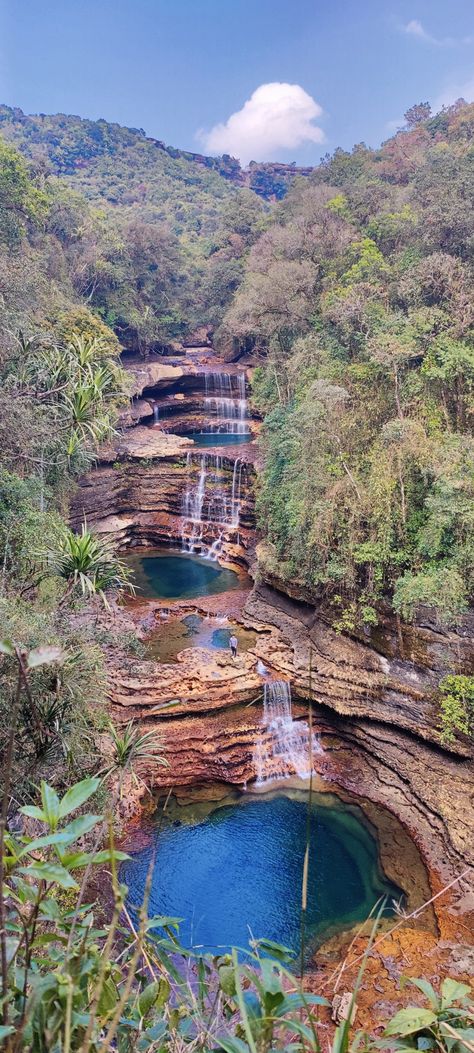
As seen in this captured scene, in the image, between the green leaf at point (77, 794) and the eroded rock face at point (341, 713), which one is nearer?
the green leaf at point (77, 794)

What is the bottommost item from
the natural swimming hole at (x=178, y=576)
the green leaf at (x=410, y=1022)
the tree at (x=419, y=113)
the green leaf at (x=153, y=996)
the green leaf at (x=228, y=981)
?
the natural swimming hole at (x=178, y=576)

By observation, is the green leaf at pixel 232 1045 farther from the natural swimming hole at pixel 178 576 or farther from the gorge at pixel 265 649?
the natural swimming hole at pixel 178 576

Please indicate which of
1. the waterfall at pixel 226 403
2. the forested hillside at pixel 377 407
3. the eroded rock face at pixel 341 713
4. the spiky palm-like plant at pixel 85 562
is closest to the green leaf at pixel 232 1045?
the spiky palm-like plant at pixel 85 562

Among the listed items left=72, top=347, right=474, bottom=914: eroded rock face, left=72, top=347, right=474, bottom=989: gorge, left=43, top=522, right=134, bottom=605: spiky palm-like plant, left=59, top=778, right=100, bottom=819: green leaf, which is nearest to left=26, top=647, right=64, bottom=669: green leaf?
left=59, top=778, right=100, bottom=819: green leaf

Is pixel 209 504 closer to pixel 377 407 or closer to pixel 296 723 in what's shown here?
pixel 377 407

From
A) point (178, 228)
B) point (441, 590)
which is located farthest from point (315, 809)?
point (178, 228)

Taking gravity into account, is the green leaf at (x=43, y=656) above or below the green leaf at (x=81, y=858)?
above

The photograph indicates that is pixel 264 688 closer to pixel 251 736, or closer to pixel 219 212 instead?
pixel 251 736

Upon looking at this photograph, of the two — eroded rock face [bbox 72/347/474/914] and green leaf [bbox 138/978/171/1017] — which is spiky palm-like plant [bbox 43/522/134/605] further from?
green leaf [bbox 138/978/171/1017]

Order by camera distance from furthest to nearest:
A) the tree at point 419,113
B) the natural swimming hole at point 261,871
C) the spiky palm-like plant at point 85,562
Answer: the tree at point 419,113
the natural swimming hole at point 261,871
the spiky palm-like plant at point 85,562
